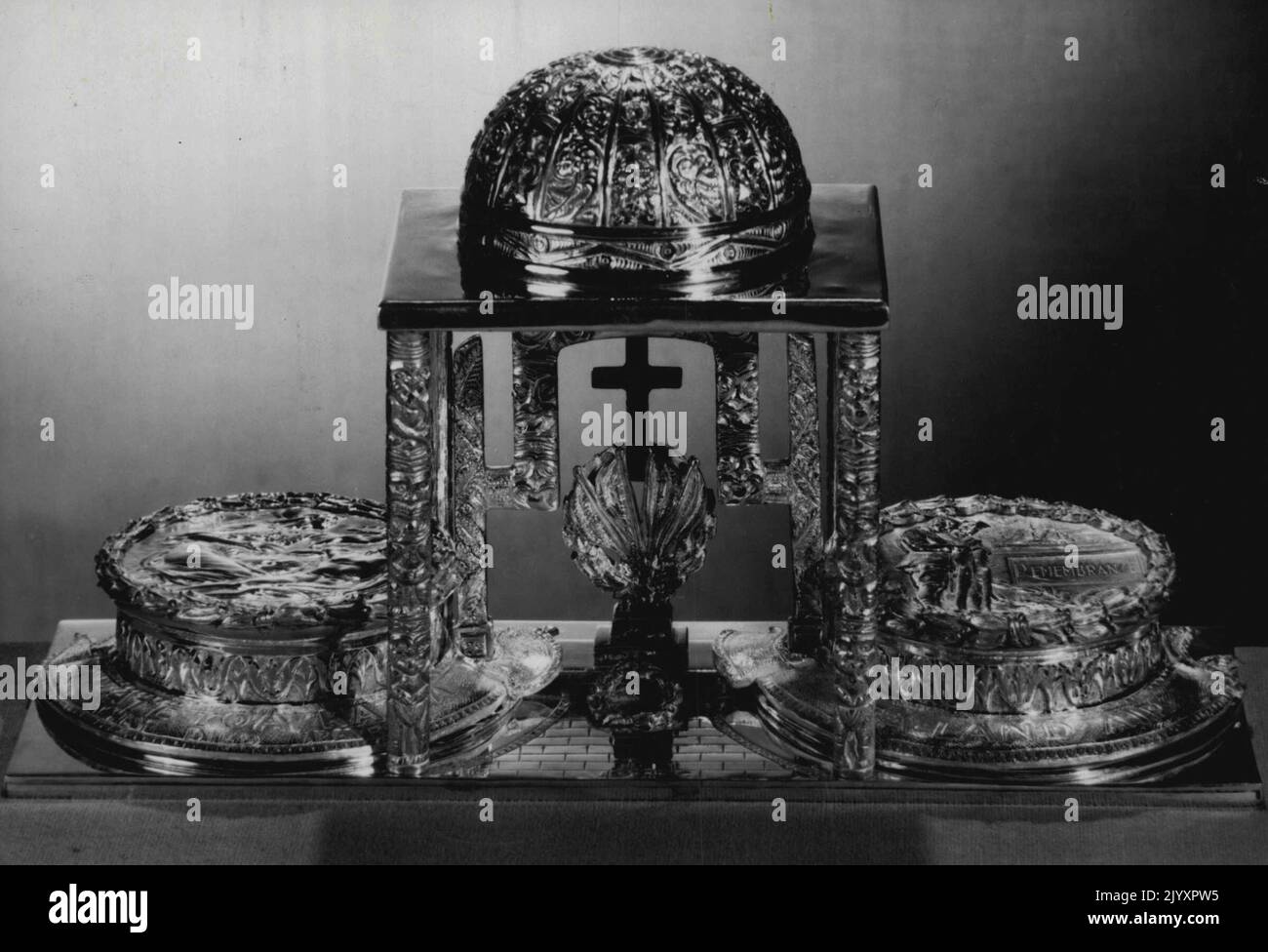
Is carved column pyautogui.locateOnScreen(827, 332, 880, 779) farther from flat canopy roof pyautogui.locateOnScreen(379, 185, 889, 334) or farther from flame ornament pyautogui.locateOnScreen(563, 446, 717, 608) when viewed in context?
flame ornament pyautogui.locateOnScreen(563, 446, 717, 608)

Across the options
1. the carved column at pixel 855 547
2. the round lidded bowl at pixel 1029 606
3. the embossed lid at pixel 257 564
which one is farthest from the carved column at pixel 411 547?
the round lidded bowl at pixel 1029 606

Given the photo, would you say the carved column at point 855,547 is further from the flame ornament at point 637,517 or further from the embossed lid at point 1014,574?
the flame ornament at point 637,517

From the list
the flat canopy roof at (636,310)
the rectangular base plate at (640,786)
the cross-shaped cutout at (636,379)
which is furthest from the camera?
the cross-shaped cutout at (636,379)

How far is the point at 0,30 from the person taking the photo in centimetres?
369

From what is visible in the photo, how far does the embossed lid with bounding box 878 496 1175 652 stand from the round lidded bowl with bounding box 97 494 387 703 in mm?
725

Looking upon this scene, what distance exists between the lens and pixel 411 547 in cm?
291

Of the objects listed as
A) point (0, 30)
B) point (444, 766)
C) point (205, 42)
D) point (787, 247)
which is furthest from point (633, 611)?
point (0, 30)

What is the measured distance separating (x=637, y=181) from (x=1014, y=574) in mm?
829

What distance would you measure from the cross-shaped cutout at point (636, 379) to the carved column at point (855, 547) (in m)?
0.35

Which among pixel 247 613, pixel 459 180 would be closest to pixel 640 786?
pixel 247 613

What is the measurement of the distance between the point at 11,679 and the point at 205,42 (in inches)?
41.8

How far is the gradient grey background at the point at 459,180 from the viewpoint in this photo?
3.64 metres

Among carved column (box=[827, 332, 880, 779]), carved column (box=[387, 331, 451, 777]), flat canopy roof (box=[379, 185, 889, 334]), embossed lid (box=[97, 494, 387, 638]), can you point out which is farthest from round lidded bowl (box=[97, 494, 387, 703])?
carved column (box=[827, 332, 880, 779])

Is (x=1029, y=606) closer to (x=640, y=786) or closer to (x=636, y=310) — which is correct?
Result: (x=640, y=786)
